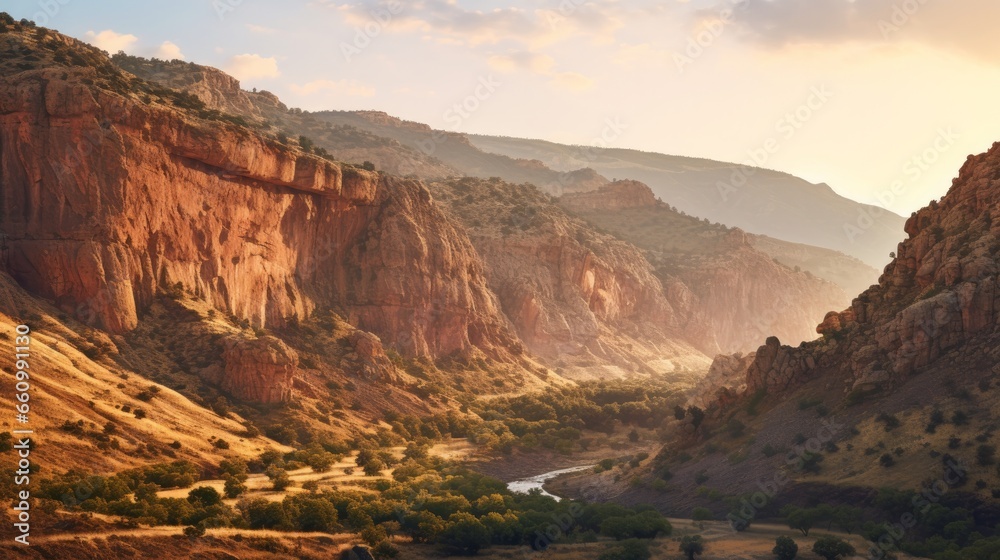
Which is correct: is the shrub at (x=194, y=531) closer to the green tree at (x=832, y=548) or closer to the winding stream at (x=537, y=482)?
the green tree at (x=832, y=548)

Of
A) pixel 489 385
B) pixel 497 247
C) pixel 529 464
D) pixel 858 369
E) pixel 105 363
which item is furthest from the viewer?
pixel 497 247

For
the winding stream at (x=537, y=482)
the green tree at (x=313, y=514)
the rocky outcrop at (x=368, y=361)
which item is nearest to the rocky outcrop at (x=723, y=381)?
the winding stream at (x=537, y=482)

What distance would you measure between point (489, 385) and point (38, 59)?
51.7 metres

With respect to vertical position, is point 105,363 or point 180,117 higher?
point 180,117

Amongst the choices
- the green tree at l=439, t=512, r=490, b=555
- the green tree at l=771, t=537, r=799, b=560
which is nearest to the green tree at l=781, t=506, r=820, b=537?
the green tree at l=771, t=537, r=799, b=560

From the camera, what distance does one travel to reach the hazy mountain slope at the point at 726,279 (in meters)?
178

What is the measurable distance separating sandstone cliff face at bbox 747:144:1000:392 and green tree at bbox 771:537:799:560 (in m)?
16.5

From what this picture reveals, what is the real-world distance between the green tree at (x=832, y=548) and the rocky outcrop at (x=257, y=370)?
3731 cm

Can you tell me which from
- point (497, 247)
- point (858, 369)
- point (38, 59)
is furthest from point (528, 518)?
point (497, 247)

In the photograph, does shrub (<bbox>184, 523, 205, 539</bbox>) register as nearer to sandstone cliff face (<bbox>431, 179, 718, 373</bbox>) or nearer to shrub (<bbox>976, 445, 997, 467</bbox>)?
shrub (<bbox>976, 445, 997, 467</bbox>)

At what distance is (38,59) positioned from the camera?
69438mm

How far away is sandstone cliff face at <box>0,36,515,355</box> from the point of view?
209 ft

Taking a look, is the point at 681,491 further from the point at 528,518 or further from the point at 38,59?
the point at 38,59

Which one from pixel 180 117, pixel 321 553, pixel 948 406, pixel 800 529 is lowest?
pixel 321 553
